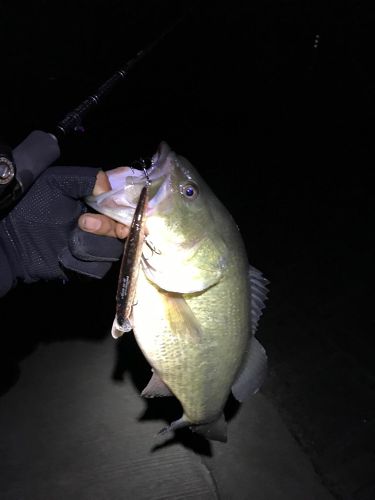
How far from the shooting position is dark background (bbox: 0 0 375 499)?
→ 3.70 meters

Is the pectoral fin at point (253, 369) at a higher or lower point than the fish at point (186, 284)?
lower

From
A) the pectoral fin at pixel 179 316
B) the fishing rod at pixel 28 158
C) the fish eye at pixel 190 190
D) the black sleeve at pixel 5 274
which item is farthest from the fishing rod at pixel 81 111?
the pectoral fin at pixel 179 316

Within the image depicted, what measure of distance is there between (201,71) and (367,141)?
10.2 metres

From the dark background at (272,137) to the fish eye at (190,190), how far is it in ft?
3.25

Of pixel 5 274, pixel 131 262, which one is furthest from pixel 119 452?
pixel 131 262

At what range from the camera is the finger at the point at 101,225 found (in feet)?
6.29

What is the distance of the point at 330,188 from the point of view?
7.21 m

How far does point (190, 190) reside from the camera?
1608mm

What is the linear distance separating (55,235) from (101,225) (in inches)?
19.4

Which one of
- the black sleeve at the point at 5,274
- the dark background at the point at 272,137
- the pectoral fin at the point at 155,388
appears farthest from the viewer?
the dark background at the point at 272,137

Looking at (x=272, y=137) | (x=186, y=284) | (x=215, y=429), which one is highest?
(x=186, y=284)

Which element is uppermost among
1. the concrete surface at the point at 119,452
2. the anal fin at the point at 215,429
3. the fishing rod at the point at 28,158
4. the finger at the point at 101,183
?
the fishing rod at the point at 28,158

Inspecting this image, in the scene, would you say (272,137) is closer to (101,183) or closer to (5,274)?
(101,183)

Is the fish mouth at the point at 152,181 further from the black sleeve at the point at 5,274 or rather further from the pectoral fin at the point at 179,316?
the black sleeve at the point at 5,274
